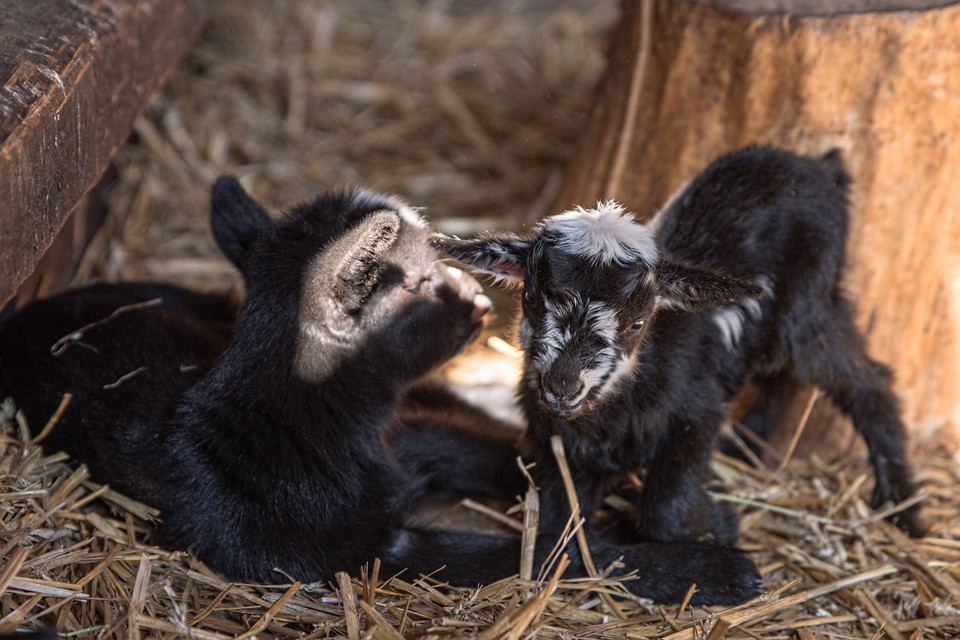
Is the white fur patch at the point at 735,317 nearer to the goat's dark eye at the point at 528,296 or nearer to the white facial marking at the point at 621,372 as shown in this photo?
the white facial marking at the point at 621,372

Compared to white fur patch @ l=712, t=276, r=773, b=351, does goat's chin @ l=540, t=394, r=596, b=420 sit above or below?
below

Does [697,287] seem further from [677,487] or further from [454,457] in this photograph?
[454,457]

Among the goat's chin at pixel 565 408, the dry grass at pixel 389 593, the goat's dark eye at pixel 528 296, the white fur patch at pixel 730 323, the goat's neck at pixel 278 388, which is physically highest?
the goat's dark eye at pixel 528 296

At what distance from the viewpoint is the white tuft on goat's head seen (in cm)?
263

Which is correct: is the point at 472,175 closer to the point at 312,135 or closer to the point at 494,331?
the point at 312,135

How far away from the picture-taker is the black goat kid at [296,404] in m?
2.78

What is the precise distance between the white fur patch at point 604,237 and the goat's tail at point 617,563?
0.97 metres

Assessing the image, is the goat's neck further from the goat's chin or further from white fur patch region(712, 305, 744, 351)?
white fur patch region(712, 305, 744, 351)

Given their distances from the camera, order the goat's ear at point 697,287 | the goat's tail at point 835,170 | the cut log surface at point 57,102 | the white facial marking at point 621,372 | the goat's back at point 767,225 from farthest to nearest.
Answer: the goat's tail at point 835,170
the goat's back at point 767,225
the white facial marking at point 621,372
the goat's ear at point 697,287
the cut log surface at point 57,102

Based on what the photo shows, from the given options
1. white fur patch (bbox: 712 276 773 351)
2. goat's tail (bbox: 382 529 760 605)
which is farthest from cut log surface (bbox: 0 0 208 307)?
white fur patch (bbox: 712 276 773 351)

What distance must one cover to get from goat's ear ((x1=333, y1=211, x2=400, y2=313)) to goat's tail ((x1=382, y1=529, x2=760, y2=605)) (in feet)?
2.57

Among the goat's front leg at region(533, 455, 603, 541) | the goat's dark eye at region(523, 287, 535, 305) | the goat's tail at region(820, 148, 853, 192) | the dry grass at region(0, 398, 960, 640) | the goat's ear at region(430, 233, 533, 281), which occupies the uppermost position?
the goat's tail at region(820, 148, 853, 192)

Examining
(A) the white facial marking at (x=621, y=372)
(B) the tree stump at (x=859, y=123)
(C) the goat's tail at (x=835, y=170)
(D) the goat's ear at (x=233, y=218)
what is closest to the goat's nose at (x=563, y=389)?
(A) the white facial marking at (x=621, y=372)

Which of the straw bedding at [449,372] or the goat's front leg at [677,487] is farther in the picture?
the goat's front leg at [677,487]
